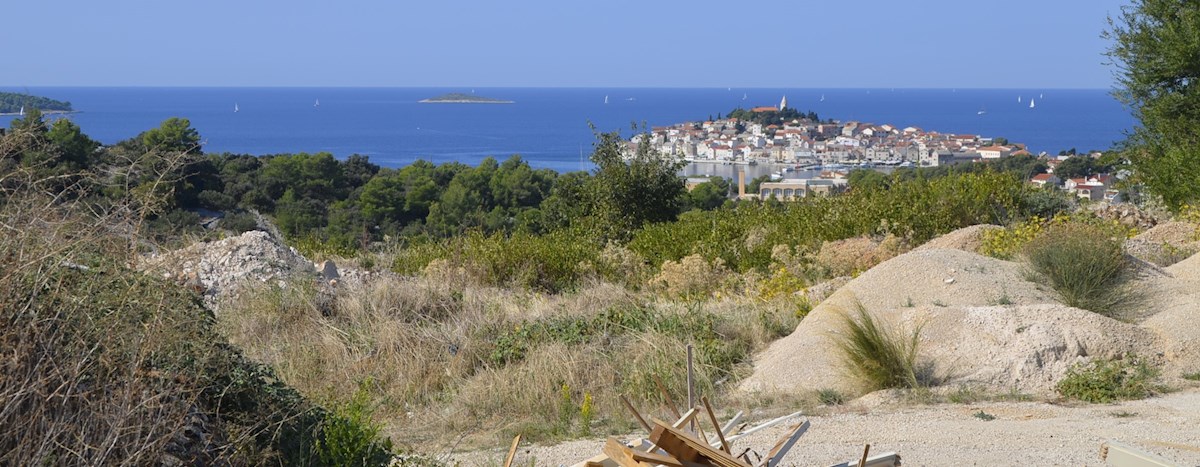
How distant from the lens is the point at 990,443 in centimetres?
541

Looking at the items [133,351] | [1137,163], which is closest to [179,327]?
[133,351]

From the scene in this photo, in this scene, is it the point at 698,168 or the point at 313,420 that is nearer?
the point at 313,420

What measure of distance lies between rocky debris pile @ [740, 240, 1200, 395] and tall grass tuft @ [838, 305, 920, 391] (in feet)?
0.38

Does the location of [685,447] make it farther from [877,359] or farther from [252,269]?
[252,269]

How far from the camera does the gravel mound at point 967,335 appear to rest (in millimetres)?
6953

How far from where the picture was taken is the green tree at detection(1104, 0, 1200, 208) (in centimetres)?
1527

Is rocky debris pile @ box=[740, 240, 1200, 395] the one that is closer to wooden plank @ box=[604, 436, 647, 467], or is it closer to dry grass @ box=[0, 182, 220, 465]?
wooden plank @ box=[604, 436, 647, 467]

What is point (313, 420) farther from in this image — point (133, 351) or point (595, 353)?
point (595, 353)

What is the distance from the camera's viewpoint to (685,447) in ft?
10.2

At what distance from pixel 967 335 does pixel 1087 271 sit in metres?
1.70

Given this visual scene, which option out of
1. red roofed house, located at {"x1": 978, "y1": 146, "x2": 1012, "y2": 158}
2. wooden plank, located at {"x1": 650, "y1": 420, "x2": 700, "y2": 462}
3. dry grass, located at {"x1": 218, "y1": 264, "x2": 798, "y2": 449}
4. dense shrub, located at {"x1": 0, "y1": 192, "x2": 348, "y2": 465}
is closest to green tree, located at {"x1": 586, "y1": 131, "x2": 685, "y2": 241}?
dry grass, located at {"x1": 218, "y1": 264, "x2": 798, "y2": 449}

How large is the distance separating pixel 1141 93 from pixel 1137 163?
1139mm

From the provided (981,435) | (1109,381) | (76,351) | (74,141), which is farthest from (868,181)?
(76,351)

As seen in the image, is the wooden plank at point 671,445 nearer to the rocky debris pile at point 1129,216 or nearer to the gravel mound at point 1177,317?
the gravel mound at point 1177,317
